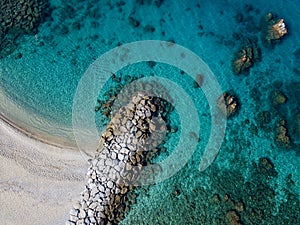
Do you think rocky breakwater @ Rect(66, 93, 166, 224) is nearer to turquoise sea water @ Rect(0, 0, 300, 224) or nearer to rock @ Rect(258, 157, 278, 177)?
turquoise sea water @ Rect(0, 0, 300, 224)

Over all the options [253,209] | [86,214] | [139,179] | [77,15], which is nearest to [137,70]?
Result: [77,15]

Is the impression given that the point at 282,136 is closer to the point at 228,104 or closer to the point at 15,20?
the point at 228,104

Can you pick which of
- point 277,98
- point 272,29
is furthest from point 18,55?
point 277,98

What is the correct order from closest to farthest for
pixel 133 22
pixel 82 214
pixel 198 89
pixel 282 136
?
pixel 82 214, pixel 282 136, pixel 198 89, pixel 133 22

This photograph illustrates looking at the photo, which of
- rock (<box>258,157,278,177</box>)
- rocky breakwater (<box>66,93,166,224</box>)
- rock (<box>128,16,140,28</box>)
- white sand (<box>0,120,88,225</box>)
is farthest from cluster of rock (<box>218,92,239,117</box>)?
white sand (<box>0,120,88,225</box>)

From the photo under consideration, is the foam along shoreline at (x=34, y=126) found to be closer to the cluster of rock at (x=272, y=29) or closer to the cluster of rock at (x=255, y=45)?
the cluster of rock at (x=255, y=45)

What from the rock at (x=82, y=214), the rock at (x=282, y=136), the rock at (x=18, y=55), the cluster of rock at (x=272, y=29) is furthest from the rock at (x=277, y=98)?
the rock at (x=18, y=55)

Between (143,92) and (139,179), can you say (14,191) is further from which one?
(143,92)
